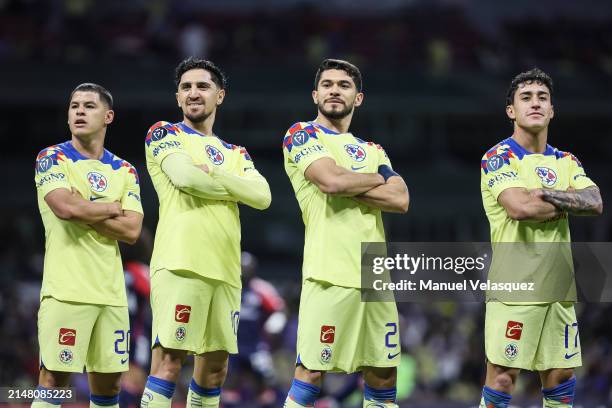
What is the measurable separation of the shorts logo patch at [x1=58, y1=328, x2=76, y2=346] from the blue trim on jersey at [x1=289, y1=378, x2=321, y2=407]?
1.44m

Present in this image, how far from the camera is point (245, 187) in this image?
21.4ft

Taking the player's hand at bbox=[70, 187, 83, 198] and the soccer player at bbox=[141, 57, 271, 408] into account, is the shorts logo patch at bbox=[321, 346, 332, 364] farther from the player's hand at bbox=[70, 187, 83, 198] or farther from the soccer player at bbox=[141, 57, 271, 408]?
the player's hand at bbox=[70, 187, 83, 198]

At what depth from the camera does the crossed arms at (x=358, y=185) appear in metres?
6.32

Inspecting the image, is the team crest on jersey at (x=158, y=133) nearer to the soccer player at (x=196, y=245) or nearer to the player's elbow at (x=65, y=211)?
the soccer player at (x=196, y=245)

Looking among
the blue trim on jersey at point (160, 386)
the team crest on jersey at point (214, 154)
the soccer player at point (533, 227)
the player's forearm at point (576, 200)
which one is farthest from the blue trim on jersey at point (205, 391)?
the player's forearm at point (576, 200)

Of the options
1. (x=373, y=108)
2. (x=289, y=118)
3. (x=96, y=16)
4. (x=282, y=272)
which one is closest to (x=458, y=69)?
(x=373, y=108)

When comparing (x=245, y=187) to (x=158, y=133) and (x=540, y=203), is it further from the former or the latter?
(x=540, y=203)

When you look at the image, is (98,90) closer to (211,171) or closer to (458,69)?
(211,171)

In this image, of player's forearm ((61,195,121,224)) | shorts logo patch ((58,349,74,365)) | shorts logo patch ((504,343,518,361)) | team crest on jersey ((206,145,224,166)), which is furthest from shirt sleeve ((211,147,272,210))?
shorts logo patch ((504,343,518,361))

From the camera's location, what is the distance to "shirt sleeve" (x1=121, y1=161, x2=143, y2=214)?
21.9 ft

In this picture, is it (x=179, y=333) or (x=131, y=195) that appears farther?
(x=131, y=195)

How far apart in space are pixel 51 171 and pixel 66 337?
1082 mm

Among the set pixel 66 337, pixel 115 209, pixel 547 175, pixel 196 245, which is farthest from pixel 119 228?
pixel 547 175

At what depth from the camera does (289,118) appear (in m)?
19.0
